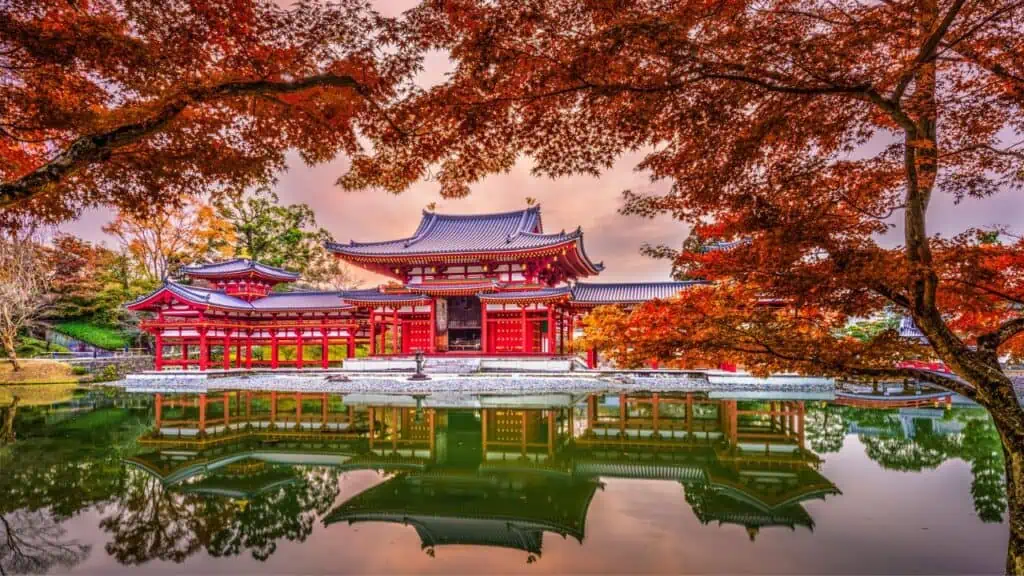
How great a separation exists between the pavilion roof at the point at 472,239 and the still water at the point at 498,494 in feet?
31.4

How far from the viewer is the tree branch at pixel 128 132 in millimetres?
3523

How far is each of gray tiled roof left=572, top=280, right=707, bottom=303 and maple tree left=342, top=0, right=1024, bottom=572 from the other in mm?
15598

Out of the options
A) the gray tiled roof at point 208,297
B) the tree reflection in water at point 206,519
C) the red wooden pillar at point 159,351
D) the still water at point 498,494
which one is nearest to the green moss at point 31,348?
the red wooden pillar at point 159,351

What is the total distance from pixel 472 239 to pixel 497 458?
15.5 m

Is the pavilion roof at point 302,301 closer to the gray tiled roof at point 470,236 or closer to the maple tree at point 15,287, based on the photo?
the gray tiled roof at point 470,236

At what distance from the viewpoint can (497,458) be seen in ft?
27.6

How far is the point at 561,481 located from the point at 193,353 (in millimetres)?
29283

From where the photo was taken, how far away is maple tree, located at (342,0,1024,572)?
2.95 m

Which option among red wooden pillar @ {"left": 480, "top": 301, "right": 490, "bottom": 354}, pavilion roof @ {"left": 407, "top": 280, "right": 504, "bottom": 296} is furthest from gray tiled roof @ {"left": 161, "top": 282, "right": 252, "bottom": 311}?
red wooden pillar @ {"left": 480, "top": 301, "right": 490, "bottom": 354}

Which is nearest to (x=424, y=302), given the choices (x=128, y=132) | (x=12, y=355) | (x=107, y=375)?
(x=107, y=375)

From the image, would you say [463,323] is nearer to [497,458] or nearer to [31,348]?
[497,458]

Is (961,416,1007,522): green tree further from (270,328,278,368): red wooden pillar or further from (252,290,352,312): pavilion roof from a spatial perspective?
(270,328,278,368): red wooden pillar

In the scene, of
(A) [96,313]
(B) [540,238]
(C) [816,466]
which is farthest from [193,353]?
(C) [816,466]

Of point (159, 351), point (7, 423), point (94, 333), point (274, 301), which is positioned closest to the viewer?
point (7, 423)
